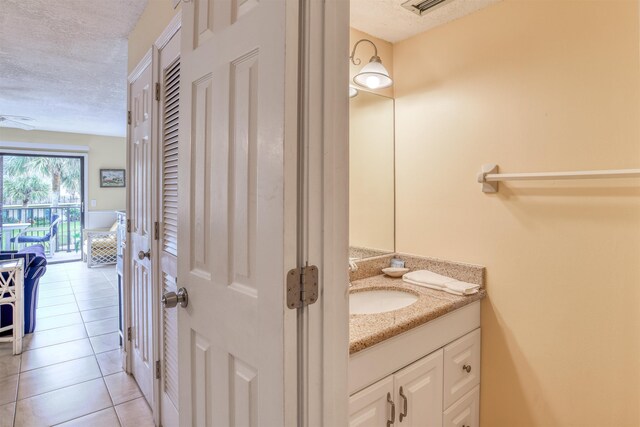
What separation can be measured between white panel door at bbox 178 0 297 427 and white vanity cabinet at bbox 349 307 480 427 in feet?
1.33

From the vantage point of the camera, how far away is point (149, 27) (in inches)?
80.4

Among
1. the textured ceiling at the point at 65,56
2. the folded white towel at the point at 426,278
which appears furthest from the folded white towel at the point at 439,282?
the textured ceiling at the point at 65,56

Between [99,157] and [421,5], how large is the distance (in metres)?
6.84

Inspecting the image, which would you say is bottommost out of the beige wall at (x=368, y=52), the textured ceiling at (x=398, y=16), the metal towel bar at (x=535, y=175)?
the metal towel bar at (x=535, y=175)

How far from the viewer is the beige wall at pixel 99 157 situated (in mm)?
6250

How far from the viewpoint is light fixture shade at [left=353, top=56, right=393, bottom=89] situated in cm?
184

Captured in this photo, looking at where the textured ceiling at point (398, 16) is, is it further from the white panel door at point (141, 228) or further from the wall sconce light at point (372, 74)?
the white panel door at point (141, 228)

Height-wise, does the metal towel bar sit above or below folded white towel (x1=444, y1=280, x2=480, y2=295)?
above

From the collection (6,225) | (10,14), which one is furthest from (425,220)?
(6,225)

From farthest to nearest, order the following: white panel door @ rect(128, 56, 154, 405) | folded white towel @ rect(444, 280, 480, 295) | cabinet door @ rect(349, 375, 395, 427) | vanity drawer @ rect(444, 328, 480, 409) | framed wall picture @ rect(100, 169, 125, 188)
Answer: framed wall picture @ rect(100, 169, 125, 188)
white panel door @ rect(128, 56, 154, 405)
folded white towel @ rect(444, 280, 480, 295)
vanity drawer @ rect(444, 328, 480, 409)
cabinet door @ rect(349, 375, 395, 427)

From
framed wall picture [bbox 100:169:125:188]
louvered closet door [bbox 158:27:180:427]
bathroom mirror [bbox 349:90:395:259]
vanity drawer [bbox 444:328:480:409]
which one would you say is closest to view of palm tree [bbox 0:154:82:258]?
framed wall picture [bbox 100:169:125:188]

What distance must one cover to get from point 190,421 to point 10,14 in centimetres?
255

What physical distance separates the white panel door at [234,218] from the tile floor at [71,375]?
1.35m

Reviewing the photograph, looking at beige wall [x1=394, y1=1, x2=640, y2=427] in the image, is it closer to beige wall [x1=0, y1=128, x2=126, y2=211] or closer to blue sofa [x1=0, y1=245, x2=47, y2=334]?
blue sofa [x1=0, y1=245, x2=47, y2=334]
